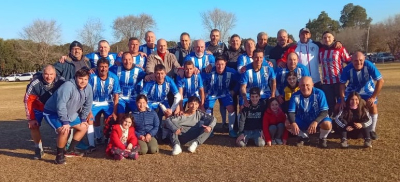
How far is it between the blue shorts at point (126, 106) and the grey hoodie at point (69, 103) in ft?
3.11

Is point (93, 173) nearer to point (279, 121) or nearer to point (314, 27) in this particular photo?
point (279, 121)

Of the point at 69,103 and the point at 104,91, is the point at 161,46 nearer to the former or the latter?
the point at 104,91

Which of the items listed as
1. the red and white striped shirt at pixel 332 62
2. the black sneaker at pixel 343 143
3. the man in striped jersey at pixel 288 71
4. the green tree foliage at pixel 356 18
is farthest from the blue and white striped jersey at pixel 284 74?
the green tree foliage at pixel 356 18

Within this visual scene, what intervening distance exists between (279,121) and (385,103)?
6.11 meters

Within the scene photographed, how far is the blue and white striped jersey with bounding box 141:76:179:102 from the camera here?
23.4 ft

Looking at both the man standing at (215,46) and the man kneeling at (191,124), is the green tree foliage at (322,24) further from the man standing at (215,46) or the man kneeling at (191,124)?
the man kneeling at (191,124)

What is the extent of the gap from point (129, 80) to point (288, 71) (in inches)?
130

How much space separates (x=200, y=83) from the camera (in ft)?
24.4

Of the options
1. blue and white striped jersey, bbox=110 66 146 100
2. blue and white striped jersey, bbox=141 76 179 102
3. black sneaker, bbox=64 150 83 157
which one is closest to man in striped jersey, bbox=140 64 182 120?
blue and white striped jersey, bbox=141 76 179 102

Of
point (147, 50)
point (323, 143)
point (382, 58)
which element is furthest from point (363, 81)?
point (382, 58)

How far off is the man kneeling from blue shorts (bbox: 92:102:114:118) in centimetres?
120

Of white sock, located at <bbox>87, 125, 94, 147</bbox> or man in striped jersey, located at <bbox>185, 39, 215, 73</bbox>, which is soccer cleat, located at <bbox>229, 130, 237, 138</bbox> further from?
white sock, located at <bbox>87, 125, 94, 147</bbox>

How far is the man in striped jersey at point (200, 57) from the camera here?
773 cm

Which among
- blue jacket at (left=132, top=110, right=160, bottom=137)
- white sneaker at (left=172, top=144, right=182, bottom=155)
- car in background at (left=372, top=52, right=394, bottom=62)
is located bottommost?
white sneaker at (left=172, top=144, right=182, bottom=155)
